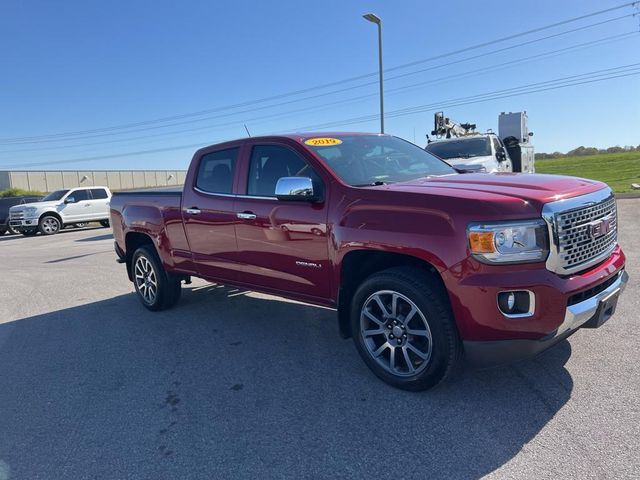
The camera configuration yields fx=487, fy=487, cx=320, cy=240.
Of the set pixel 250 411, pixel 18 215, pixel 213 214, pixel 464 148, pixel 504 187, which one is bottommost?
pixel 250 411

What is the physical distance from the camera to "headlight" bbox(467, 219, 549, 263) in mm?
2961

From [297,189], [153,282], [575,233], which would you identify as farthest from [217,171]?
[575,233]

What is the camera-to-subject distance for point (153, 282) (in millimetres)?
6215

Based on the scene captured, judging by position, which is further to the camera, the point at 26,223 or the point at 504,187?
the point at 26,223

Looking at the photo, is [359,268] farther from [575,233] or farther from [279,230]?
[575,233]

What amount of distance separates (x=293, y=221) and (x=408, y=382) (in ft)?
5.19

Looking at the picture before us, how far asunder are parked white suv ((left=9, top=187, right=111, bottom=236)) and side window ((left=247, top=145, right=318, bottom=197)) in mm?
19471

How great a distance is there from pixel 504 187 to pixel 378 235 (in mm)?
924

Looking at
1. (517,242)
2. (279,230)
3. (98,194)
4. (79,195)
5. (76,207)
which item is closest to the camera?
(517,242)

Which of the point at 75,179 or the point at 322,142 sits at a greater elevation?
the point at 75,179

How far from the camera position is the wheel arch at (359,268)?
3.50 m

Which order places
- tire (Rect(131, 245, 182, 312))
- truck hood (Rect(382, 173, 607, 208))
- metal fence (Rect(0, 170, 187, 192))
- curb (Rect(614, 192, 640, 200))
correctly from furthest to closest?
metal fence (Rect(0, 170, 187, 192)) → curb (Rect(614, 192, 640, 200)) → tire (Rect(131, 245, 182, 312)) → truck hood (Rect(382, 173, 607, 208))

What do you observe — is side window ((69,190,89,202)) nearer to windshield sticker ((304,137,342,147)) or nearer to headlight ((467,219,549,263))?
windshield sticker ((304,137,342,147))

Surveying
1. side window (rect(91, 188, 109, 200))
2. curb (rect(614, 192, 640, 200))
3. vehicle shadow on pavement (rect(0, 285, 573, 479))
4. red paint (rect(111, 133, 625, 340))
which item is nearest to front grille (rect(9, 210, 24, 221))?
side window (rect(91, 188, 109, 200))
